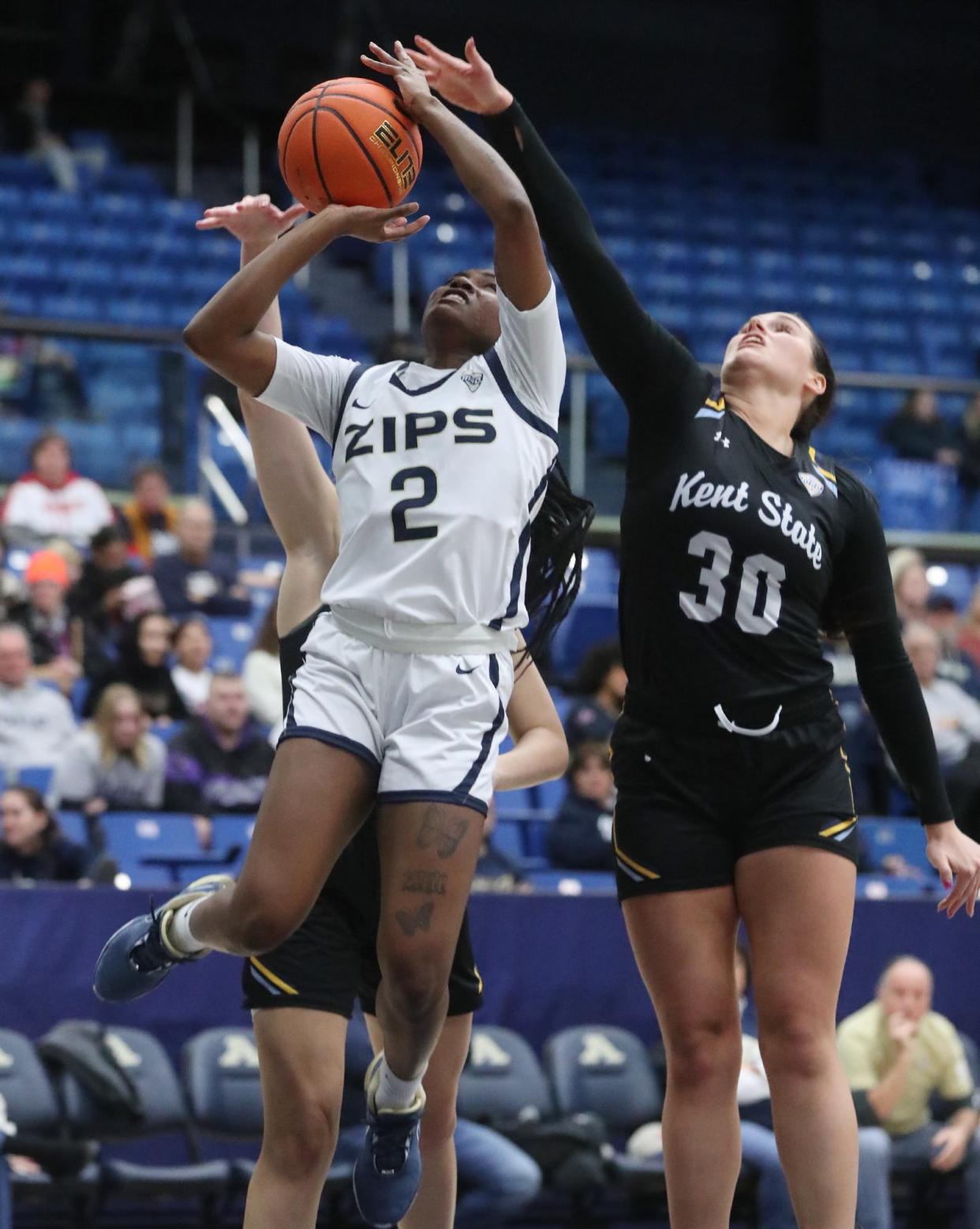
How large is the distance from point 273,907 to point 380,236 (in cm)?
153

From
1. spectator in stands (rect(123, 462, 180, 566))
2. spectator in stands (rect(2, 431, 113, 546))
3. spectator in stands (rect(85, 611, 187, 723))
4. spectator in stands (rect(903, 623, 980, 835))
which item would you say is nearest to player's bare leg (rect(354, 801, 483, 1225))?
spectator in stands (rect(85, 611, 187, 723))

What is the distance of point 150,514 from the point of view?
11547 mm

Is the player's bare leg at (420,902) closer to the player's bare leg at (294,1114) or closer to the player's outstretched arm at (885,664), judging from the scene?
the player's bare leg at (294,1114)

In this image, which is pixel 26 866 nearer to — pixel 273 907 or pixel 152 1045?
pixel 152 1045

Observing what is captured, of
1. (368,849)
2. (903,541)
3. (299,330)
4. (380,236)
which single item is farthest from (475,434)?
(299,330)

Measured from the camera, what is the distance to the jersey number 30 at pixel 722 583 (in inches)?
177

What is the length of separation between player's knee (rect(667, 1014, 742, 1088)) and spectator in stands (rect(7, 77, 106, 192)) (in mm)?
13606

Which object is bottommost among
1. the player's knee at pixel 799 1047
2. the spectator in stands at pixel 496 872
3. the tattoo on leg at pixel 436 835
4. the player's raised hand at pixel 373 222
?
the spectator in stands at pixel 496 872

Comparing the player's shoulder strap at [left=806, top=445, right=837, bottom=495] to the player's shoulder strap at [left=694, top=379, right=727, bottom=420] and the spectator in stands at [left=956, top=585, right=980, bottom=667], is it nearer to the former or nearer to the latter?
the player's shoulder strap at [left=694, top=379, right=727, bottom=420]

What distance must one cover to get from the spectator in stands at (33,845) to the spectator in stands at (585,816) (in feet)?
7.90

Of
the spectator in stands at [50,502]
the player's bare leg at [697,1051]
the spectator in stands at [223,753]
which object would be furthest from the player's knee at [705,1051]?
the spectator in stands at [50,502]

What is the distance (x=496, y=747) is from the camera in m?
4.48

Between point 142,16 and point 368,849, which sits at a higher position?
point 142,16

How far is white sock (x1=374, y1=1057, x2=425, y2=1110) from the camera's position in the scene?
4441 millimetres
